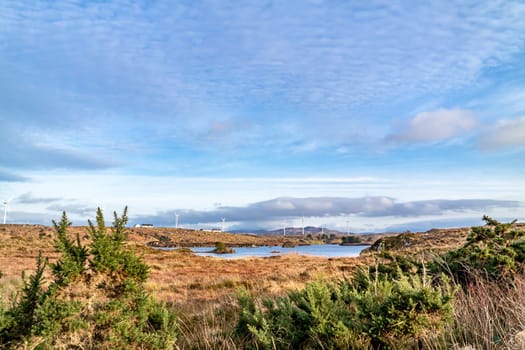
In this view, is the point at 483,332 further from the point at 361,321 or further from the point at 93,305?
the point at 93,305

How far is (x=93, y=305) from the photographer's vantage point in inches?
237

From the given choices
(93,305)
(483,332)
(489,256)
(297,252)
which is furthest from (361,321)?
(297,252)

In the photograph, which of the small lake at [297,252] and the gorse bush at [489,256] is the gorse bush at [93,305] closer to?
the gorse bush at [489,256]

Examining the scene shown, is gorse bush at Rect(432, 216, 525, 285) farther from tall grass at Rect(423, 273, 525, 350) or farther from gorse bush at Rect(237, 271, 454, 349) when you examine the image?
gorse bush at Rect(237, 271, 454, 349)

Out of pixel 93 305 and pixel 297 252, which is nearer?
pixel 93 305

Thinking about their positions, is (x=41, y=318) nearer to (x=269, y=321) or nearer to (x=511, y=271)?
(x=269, y=321)

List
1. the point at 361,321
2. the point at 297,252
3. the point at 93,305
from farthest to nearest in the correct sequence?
1. the point at 297,252
2. the point at 93,305
3. the point at 361,321

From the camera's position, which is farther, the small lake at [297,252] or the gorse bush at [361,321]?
the small lake at [297,252]

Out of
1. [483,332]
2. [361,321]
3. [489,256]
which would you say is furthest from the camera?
[489,256]

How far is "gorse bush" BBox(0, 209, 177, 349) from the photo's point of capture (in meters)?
5.64

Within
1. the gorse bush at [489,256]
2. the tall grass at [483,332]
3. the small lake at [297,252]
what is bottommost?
the small lake at [297,252]

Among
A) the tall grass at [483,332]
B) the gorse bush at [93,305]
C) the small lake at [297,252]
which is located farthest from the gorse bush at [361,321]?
the small lake at [297,252]

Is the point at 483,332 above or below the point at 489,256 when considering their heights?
below

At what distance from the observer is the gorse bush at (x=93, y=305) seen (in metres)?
5.64
